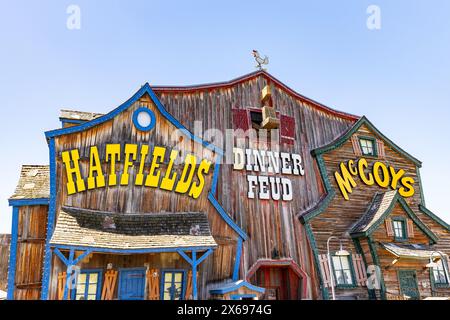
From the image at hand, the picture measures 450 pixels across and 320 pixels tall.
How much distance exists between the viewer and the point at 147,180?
13.8m

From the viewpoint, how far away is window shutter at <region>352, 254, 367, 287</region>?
55.5ft

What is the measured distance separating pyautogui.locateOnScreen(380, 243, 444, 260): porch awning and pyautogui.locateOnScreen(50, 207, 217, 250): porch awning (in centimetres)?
865

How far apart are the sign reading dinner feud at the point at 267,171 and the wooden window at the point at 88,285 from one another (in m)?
7.33

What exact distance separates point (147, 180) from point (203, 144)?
8.79 feet

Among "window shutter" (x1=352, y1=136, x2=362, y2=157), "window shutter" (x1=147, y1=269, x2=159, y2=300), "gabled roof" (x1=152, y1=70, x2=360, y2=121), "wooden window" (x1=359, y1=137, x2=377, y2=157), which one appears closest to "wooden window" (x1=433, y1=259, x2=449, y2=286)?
"wooden window" (x1=359, y1=137, x2=377, y2=157)

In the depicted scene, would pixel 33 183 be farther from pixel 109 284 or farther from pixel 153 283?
pixel 153 283

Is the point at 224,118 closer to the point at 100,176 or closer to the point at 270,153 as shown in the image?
the point at 270,153

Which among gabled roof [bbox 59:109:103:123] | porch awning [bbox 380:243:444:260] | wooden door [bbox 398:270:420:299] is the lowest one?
wooden door [bbox 398:270:420:299]

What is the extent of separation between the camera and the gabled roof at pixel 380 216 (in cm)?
1709

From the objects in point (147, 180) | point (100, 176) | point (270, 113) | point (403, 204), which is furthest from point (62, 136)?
point (403, 204)

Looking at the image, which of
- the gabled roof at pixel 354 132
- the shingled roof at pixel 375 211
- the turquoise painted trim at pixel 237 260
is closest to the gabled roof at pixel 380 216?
the shingled roof at pixel 375 211

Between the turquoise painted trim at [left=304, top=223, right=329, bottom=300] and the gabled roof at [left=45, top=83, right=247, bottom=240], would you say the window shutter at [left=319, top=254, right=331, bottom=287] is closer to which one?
the turquoise painted trim at [left=304, top=223, right=329, bottom=300]

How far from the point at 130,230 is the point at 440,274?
49.3 feet

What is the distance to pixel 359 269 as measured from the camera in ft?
56.2
